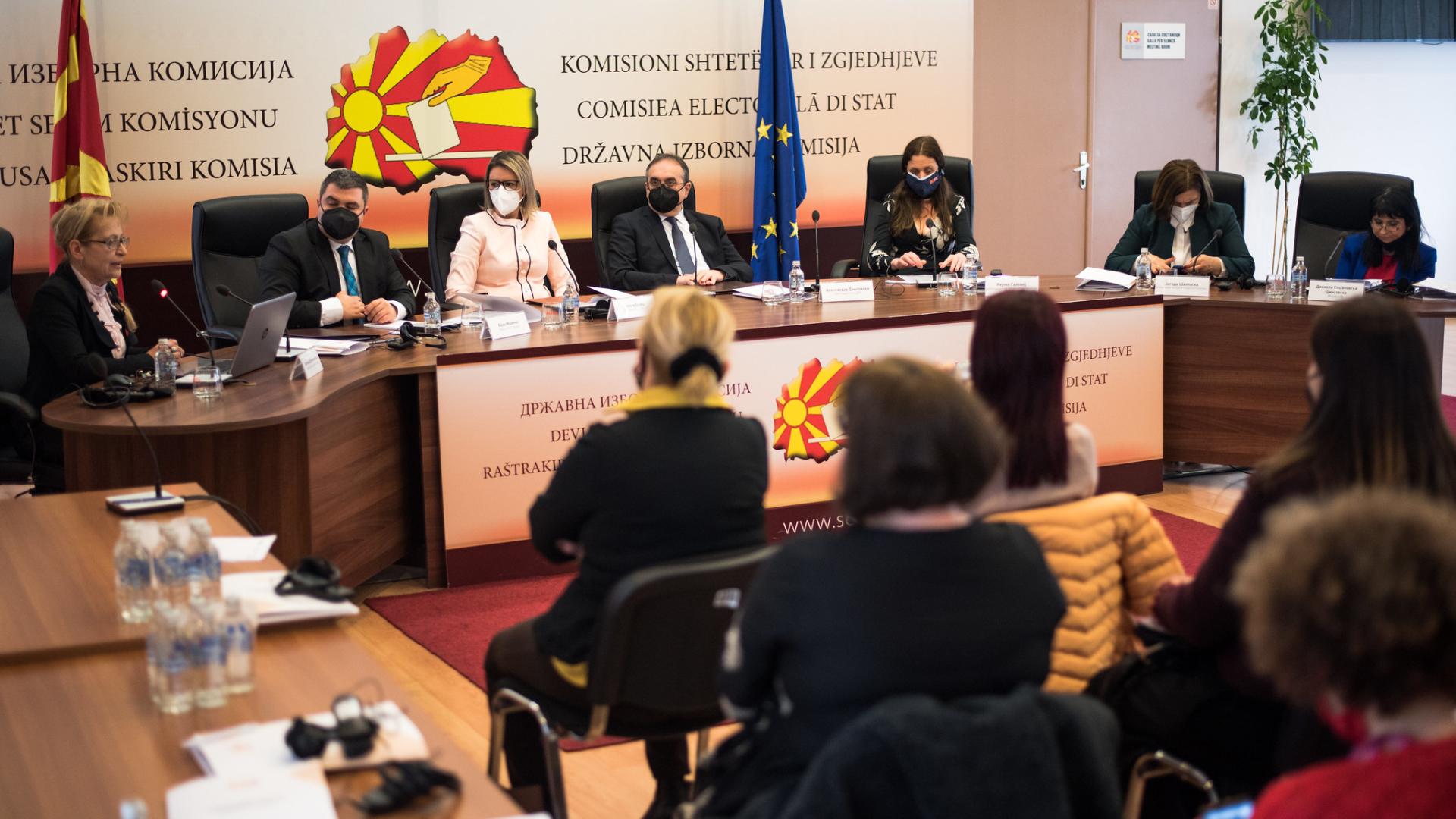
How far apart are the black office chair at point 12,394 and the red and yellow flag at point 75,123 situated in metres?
1.06

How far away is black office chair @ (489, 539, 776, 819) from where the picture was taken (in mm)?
2010

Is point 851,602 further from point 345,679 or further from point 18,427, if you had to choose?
point 18,427

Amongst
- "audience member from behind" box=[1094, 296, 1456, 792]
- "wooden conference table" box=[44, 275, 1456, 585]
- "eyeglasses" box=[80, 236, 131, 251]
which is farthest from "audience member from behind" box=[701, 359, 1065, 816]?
"eyeglasses" box=[80, 236, 131, 251]

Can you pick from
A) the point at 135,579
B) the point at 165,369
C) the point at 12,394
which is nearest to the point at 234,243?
the point at 12,394

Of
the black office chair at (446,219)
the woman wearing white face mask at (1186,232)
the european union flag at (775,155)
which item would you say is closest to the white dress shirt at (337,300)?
the black office chair at (446,219)

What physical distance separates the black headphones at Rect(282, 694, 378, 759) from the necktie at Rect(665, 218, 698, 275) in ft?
13.7

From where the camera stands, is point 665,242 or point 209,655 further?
point 665,242

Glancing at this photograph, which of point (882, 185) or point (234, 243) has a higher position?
point (882, 185)

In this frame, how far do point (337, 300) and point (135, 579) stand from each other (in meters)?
2.74

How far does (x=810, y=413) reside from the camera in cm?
445

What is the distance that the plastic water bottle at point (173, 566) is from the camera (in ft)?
6.48

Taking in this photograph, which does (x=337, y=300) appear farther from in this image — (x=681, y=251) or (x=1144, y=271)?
(x=1144, y=271)

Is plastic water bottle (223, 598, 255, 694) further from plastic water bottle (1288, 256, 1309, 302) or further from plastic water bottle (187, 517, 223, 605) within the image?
plastic water bottle (1288, 256, 1309, 302)

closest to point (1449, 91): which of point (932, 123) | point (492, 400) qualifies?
point (932, 123)
